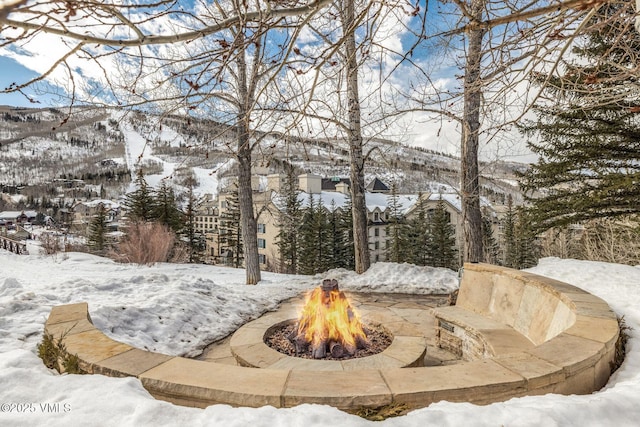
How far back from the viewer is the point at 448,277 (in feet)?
A: 24.1

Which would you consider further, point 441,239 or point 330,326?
point 441,239

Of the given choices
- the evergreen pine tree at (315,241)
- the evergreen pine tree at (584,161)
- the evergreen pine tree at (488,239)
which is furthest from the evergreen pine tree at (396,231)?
the evergreen pine tree at (584,161)

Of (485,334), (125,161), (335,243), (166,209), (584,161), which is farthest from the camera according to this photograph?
(125,161)

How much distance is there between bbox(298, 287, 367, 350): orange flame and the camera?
3768 mm

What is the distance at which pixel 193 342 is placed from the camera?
420 cm

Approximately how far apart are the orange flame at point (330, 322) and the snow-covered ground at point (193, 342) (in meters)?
1.35

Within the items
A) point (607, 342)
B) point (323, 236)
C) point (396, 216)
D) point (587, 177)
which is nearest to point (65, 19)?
point (607, 342)

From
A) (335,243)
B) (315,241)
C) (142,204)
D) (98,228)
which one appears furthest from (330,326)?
(98,228)

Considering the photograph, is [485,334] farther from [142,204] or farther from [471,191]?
[142,204]

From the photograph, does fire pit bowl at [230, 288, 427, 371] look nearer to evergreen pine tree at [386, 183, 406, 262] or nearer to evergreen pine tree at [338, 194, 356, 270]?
evergreen pine tree at [338, 194, 356, 270]

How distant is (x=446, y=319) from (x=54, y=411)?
382 centimetres

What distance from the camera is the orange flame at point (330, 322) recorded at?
3.77 meters

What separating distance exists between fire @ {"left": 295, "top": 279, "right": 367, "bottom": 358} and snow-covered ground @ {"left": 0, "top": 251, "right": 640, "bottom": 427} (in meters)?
1.35

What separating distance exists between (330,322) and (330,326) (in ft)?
0.14
